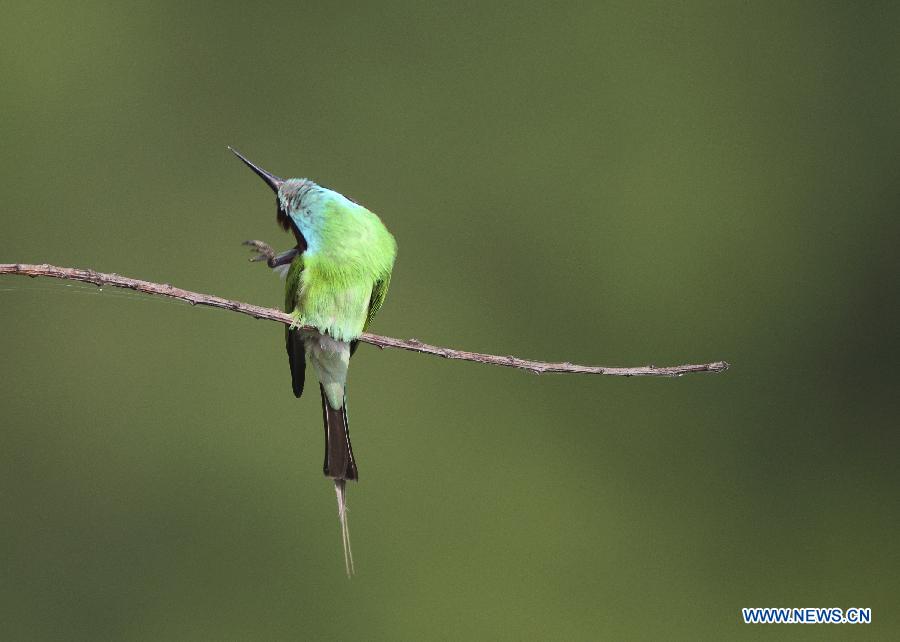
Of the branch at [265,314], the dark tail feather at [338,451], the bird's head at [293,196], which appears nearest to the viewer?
the branch at [265,314]

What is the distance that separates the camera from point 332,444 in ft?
8.28

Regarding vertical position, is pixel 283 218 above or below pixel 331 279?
above

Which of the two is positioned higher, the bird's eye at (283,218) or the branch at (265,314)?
the bird's eye at (283,218)

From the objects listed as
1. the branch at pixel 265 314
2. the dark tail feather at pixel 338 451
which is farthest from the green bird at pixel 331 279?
the branch at pixel 265 314

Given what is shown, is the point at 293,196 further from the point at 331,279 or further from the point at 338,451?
the point at 338,451

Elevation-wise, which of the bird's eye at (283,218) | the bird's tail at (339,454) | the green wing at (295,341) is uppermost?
the bird's eye at (283,218)

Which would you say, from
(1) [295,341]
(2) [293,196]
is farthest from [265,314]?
(1) [295,341]

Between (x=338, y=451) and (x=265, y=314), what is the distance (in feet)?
2.29

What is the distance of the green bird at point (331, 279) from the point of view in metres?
2.39

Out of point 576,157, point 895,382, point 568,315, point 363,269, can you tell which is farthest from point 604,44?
point 363,269

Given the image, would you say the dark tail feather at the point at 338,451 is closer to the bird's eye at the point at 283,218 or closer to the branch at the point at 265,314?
the bird's eye at the point at 283,218

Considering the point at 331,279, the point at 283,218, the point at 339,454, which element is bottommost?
the point at 339,454

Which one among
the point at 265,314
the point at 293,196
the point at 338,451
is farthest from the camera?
the point at 338,451

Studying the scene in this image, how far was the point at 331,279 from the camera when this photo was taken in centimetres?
244
